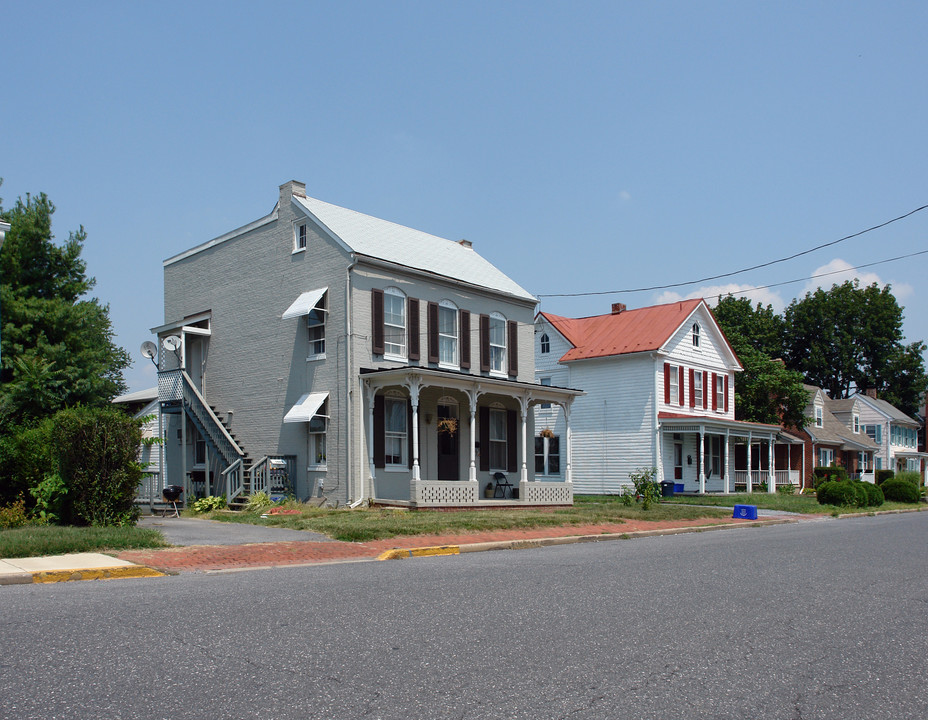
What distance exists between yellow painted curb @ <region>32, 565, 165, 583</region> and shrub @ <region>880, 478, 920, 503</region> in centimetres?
3357

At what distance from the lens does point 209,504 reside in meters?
23.8

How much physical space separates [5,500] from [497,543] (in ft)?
29.4

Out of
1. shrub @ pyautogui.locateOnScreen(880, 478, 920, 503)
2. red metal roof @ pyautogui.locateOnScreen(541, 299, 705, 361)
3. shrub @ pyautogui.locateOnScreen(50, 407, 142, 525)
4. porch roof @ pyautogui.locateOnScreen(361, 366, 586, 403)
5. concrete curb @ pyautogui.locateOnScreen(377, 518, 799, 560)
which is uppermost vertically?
red metal roof @ pyautogui.locateOnScreen(541, 299, 705, 361)

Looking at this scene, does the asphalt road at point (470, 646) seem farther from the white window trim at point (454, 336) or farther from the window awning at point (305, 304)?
the white window trim at point (454, 336)

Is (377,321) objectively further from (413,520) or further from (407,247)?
(413,520)

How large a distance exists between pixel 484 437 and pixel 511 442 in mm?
1505

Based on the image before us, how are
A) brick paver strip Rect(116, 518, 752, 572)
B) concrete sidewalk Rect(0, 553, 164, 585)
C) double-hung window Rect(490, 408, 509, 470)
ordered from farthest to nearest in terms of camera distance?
double-hung window Rect(490, 408, 509, 470), brick paver strip Rect(116, 518, 752, 572), concrete sidewalk Rect(0, 553, 164, 585)

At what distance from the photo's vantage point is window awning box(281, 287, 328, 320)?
76.8 feet

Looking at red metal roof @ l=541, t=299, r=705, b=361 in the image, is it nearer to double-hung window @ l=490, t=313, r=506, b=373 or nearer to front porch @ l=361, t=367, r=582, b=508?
front porch @ l=361, t=367, r=582, b=508

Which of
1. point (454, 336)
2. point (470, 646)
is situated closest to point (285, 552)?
point (470, 646)

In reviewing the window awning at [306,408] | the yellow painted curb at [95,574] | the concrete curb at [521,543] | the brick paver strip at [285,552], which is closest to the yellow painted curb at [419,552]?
the concrete curb at [521,543]

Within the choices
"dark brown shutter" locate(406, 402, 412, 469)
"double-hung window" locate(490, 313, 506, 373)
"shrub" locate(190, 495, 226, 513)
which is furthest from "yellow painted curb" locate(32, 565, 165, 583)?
"double-hung window" locate(490, 313, 506, 373)

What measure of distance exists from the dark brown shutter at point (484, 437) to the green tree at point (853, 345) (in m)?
57.1

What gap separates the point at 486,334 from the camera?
27812 millimetres
